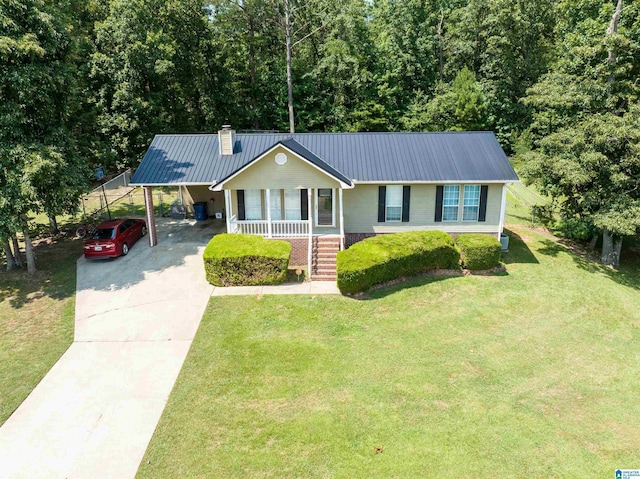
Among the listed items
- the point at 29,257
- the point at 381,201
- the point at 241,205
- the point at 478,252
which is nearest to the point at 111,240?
the point at 29,257

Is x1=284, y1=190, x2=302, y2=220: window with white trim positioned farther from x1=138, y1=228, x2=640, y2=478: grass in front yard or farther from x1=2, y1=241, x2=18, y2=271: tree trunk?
x1=2, y1=241, x2=18, y2=271: tree trunk

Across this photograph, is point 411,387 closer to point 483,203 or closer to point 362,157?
point 483,203

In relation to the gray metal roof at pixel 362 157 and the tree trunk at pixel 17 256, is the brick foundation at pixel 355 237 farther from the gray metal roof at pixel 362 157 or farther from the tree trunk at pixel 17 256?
the tree trunk at pixel 17 256

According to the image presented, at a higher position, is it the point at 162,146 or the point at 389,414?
the point at 162,146

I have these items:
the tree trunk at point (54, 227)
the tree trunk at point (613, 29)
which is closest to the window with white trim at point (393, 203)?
the tree trunk at point (613, 29)

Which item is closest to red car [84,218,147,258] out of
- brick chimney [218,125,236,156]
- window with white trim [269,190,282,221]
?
brick chimney [218,125,236,156]

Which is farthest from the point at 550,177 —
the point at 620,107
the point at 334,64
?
the point at 334,64

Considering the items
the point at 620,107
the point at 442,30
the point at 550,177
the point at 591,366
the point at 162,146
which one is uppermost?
the point at 442,30

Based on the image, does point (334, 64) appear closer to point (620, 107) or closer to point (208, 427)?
point (620, 107)
